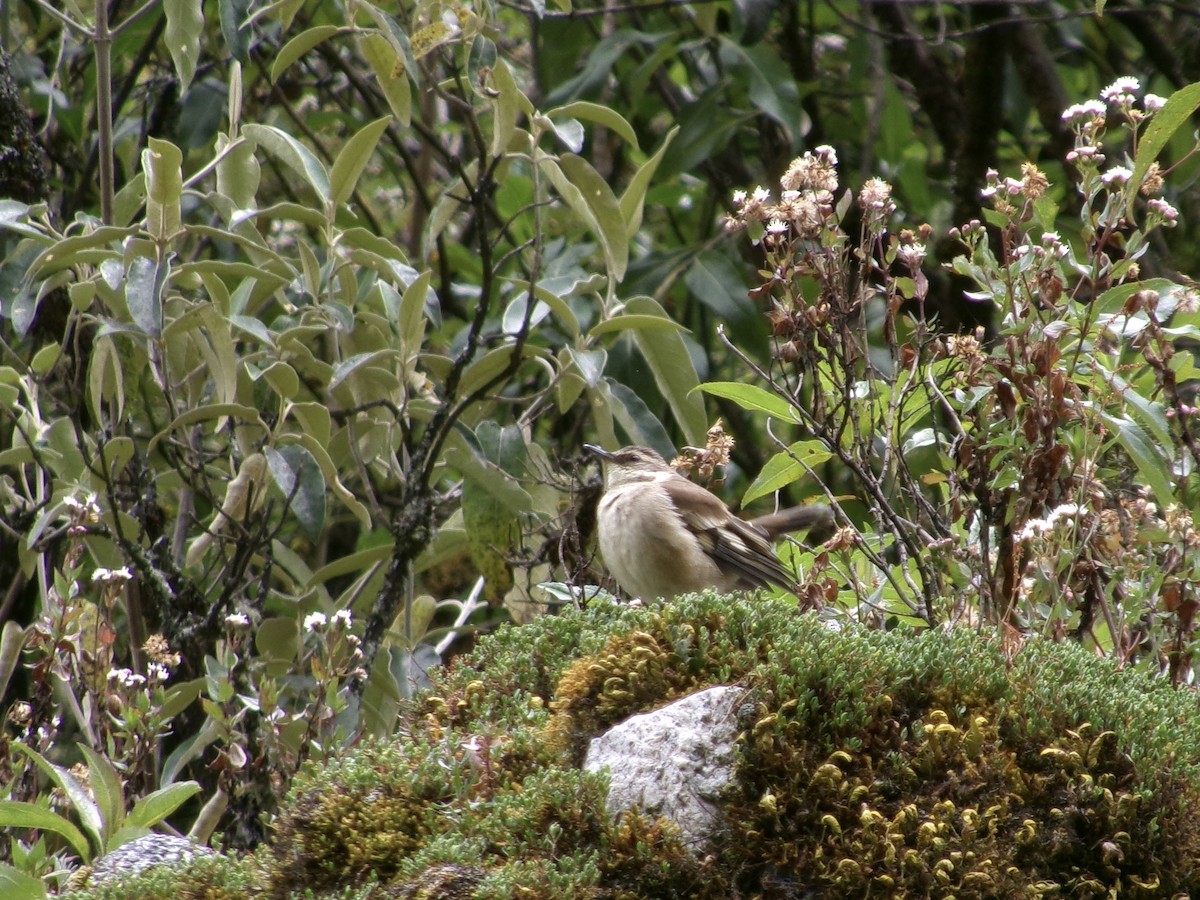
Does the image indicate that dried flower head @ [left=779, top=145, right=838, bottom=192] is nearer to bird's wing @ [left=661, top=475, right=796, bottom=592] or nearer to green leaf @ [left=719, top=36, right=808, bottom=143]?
bird's wing @ [left=661, top=475, right=796, bottom=592]

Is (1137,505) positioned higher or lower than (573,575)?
higher

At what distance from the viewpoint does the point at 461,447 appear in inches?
176

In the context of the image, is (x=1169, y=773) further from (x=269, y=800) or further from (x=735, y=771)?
(x=269, y=800)

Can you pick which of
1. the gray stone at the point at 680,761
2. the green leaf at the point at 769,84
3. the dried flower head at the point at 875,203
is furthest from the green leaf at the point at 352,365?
the green leaf at the point at 769,84

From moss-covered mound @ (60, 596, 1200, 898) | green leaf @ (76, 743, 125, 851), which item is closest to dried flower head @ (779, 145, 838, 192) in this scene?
moss-covered mound @ (60, 596, 1200, 898)

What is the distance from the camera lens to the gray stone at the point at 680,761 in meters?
2.70

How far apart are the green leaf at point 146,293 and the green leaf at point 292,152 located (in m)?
0.64

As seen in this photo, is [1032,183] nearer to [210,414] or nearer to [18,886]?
[210,414]

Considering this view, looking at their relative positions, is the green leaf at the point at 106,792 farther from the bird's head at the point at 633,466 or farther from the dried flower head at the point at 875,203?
the bird's head at the point at 633,466

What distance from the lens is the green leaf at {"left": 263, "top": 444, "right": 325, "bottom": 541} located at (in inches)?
164

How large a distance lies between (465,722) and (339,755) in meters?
0.31

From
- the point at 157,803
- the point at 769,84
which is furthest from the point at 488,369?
A: the point at 769,84

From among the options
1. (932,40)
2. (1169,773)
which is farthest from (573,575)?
(932,40)

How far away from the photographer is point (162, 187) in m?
4.06
